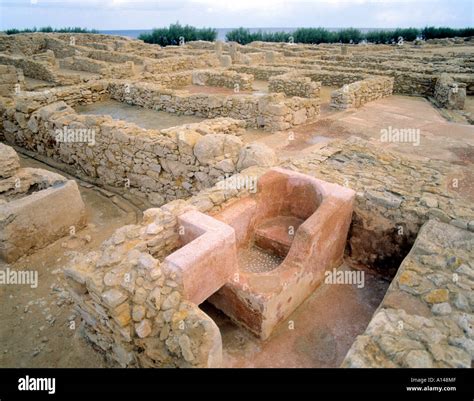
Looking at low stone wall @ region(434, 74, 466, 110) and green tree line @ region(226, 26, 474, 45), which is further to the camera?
green tree line @ region(226, 26, 474, 45)

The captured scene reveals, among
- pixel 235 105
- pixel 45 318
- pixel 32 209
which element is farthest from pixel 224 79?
pixel 45 318

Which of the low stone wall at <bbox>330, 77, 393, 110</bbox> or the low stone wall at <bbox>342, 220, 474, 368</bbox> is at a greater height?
the low stone wall at <bbox>330, 77, 393, 110</bbox>

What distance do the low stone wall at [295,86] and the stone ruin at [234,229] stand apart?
2164mm

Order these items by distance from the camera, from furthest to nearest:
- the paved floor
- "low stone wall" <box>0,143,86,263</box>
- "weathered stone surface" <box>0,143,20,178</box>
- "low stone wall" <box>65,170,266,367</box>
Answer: the paved floor < "weathered stone surface" <box>0,143,20,178</box> < "low stone wall" <box>0,143,86,263</box> < "low stone wall" <box>65,170,266,367</box>

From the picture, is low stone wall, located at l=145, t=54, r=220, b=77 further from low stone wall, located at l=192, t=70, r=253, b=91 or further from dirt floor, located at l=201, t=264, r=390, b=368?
dirt floor, located at l=201, t=264, r=390, b=368

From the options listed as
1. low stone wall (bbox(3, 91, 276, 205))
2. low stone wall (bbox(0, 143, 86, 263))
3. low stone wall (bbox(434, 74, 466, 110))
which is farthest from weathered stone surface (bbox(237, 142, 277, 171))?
low stone wall (bbox(434, 74, 466, 110))

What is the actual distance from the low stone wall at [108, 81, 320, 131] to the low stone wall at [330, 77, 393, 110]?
1417mm

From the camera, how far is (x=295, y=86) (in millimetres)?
12531

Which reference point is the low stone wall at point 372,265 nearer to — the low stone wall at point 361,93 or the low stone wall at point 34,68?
the low stone wall at point 361,93

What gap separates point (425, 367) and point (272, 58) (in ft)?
62.8

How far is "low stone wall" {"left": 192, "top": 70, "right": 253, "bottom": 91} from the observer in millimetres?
13523

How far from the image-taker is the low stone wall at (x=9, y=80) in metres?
12.3

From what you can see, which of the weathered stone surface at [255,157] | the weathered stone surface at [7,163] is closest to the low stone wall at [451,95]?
the weathered stone surface at [255,157]
